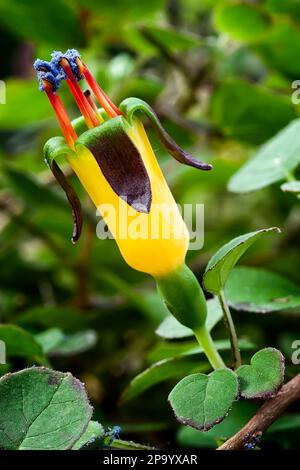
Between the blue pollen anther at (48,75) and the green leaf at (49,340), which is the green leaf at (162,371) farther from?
the blue pollen anther at (48,75)

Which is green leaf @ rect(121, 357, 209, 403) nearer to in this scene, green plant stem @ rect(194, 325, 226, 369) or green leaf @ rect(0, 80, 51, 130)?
green plant stem @ rect(194, 325, 226, 369)

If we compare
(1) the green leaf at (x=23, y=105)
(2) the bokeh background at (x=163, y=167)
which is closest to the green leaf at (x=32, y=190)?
(2) the bokeh background at (x=163, y=167)

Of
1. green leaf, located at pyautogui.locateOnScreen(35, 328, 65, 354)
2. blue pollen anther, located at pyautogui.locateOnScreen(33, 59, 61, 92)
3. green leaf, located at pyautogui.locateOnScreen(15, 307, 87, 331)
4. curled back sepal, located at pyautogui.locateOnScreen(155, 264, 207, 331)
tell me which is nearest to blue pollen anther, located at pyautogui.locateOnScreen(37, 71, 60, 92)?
blue pollen anther, located at pyautogui.locateOnScreen(33, 59, 61, 92)

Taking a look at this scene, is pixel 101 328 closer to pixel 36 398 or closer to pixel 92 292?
pixel 92 292

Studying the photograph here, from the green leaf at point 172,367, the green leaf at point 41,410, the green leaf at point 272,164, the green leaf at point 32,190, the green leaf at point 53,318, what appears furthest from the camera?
the green leaf at point 32,190

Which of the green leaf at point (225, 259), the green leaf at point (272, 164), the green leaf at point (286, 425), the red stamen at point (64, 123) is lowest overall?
the green leaf at point (286, 425)

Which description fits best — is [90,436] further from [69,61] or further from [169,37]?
[169,37]

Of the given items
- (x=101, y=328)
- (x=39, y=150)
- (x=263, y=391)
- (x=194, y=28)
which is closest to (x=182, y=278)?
(x=263, y=391)
